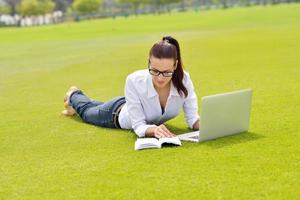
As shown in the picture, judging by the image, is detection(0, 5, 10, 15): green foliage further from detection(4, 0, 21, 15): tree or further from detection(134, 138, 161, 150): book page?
detection(134, 138, 161, 150): book page

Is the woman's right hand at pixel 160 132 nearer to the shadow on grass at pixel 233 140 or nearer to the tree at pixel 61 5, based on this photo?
the shadow on grass at pixel 233 140

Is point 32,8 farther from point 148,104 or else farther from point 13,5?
point 148,104

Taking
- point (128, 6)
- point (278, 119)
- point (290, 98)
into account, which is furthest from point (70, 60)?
point (128, 6)

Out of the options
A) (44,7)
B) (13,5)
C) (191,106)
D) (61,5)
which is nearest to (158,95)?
(191,106)

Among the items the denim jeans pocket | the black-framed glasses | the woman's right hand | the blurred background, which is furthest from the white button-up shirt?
the blurred background

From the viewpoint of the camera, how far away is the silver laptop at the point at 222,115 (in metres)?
5.61

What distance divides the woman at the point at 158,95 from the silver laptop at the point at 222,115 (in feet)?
1.15

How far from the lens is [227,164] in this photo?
501 cm

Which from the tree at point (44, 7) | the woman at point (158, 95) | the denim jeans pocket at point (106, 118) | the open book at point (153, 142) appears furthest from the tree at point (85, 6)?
the open book at point (153, 142)

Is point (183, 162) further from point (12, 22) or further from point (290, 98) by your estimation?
point (12, 22)

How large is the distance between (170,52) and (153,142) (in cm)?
86

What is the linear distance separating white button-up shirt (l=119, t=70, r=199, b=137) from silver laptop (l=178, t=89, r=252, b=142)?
14.0 inches

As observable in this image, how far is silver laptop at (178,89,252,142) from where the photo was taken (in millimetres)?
5609

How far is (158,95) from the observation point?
20.4 feet
